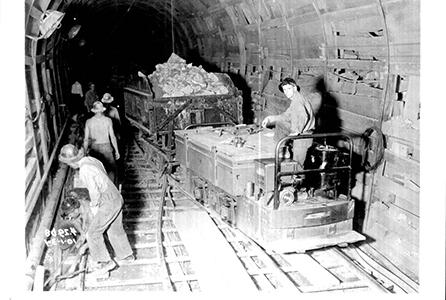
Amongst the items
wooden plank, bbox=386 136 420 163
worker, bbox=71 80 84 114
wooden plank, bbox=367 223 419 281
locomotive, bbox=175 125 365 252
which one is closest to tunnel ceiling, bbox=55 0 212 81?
worker, bbox=71 80 84 114

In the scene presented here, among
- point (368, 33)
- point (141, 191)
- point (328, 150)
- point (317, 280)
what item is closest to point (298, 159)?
point (328, 150)

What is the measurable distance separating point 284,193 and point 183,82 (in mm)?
5886

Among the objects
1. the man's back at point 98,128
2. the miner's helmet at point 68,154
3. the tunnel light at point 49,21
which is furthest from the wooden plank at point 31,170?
the tunnel light at point 49,21

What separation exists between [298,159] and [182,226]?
7.50 ft

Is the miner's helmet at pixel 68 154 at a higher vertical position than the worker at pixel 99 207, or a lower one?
higher

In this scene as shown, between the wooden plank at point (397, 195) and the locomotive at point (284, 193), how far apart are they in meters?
1.20

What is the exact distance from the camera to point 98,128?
853cm

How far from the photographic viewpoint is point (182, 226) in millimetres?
7578

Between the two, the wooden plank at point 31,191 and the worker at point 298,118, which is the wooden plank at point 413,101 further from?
the wooden plank at point 31,191

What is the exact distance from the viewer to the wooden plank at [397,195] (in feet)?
23.3

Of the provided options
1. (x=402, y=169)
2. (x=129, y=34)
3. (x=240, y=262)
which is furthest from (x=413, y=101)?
(x=129, y=34)

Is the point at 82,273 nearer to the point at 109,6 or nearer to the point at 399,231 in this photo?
the point at 399,231

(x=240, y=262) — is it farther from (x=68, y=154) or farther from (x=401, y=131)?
(x=401, y=131)

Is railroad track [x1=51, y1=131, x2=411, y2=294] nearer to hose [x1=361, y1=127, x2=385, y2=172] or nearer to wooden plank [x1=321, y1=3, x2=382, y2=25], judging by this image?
hose [x1=361, y1=127, x2=385, y2=172]
